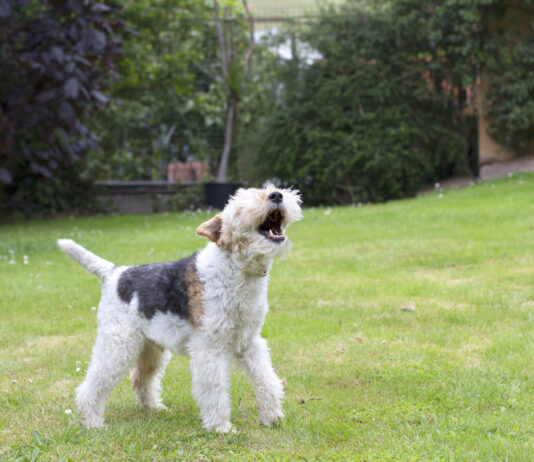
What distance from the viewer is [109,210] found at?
1535cm

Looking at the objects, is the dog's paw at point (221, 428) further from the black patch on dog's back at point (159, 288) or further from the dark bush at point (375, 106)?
the dark bush at point (375, 106)

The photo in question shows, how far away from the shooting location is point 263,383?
361 cm

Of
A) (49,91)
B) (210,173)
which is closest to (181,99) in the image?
(210,173)

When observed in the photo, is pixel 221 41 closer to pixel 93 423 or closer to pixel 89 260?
pixel 89 260

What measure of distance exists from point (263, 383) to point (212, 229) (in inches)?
33.4

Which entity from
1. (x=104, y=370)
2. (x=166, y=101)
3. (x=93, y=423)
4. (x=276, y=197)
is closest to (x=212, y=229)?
(x=276, y=197)

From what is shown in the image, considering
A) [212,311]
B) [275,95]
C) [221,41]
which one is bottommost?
[212,311]

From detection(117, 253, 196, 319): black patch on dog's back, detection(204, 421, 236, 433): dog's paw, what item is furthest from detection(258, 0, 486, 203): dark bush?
detection(204, 421, 236, 433): dog's paw

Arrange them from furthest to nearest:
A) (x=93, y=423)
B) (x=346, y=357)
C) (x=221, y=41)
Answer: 1. (x=221, y=41)
2. (x=346, y=357)
3. (x=93, y=423)

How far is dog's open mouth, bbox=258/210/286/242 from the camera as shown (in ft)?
11.2

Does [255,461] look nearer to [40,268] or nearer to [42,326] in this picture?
[42,326]

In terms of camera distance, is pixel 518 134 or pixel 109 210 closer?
pixel 518 134

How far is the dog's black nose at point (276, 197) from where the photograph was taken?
132 inches

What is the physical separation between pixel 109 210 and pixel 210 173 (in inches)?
94.3
